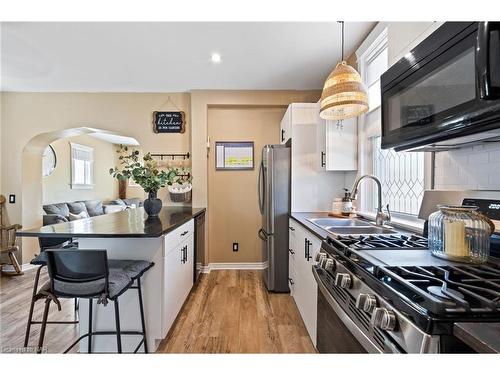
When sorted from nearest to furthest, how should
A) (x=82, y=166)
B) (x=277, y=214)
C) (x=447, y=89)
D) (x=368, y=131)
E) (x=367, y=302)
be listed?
(x=367, y=302) < (x=447, y=89) < (x=368, y=131) < (x=277, y=214) < (x=82, y=166)

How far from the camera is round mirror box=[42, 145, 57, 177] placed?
194 inches

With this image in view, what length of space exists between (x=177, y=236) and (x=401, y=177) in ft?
6.24

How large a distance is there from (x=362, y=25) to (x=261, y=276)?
306cm

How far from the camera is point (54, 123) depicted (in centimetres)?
393

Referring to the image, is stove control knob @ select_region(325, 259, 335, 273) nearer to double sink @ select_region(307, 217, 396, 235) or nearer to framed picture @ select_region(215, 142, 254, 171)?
double sink @ select_region(307, 217, 396, 235)

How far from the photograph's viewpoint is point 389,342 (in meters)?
0.73

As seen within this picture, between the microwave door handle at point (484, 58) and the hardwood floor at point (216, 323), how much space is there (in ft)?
6.30

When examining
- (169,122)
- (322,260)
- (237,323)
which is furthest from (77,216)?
(322,260)

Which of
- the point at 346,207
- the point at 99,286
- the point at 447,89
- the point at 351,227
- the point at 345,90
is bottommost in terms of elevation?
the point at 99,286

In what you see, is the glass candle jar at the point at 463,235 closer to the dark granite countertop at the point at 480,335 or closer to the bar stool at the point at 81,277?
the dark granite countertop at the point at 480,335

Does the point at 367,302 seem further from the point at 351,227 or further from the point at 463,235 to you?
the point at 351,227

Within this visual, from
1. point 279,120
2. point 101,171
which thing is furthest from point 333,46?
point 101,171
